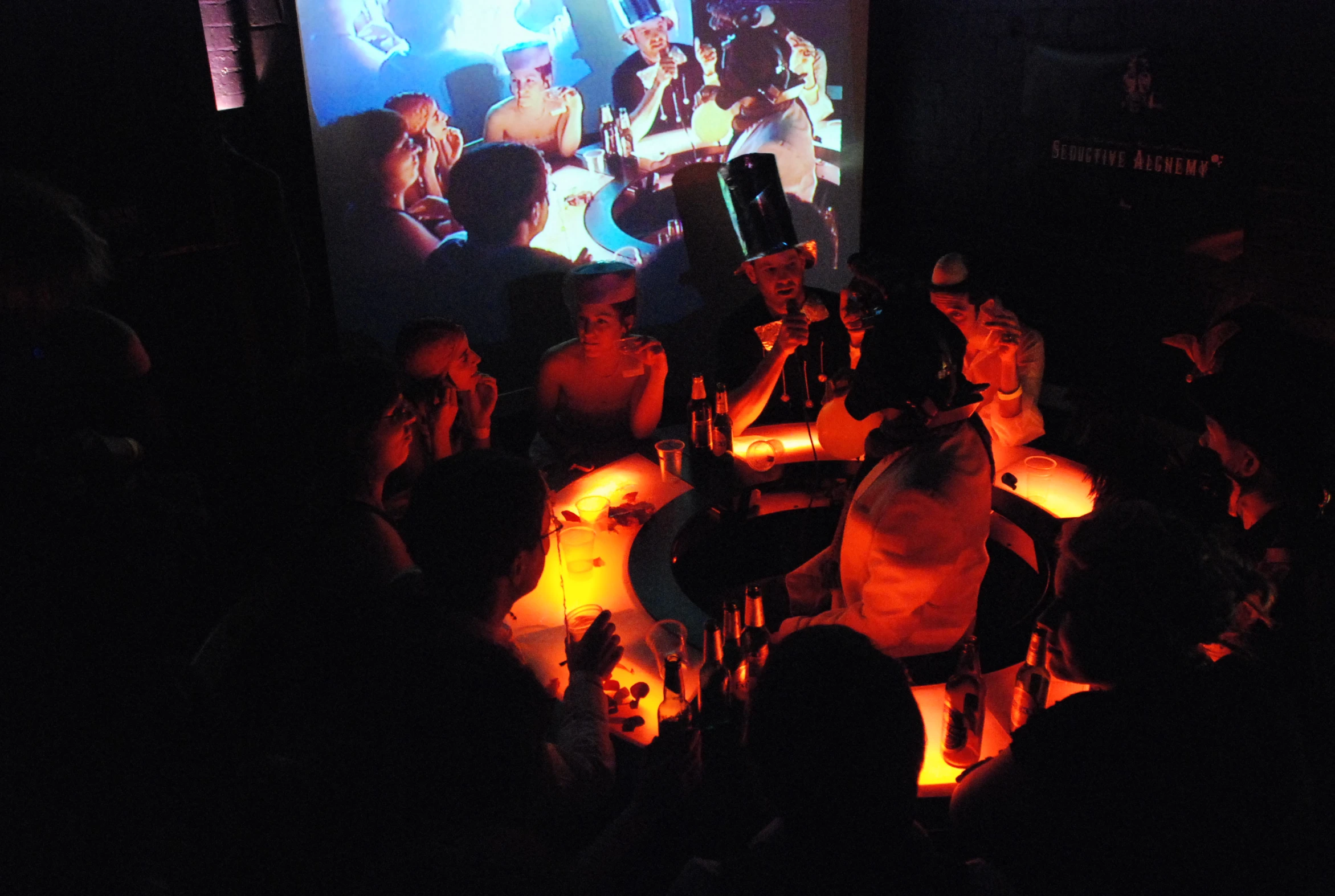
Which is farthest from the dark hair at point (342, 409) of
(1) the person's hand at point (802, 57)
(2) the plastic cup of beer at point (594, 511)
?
(1) the person's hand at point (802, 57)

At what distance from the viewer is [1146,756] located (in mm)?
1507

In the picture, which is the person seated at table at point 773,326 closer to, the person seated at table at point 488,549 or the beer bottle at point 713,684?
the beer bottle at point 713,684

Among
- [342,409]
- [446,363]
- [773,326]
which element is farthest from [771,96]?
[342,409]

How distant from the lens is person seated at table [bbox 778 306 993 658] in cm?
226

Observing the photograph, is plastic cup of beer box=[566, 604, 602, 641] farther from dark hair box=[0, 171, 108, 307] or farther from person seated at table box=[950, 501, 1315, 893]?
dark hair box=[0, 171, 108, 307]

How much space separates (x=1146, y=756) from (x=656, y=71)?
5.24 m

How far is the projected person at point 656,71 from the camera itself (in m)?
5.59

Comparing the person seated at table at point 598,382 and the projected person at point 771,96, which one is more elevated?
the projected person at point 771,96

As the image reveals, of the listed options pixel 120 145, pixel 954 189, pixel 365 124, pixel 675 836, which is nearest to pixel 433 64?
pixel 365 124

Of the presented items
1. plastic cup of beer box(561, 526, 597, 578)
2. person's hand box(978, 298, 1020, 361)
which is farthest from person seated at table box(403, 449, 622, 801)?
person's hand box(978, 298, 1020, 361)

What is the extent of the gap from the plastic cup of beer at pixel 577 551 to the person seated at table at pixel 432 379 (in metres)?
0.73

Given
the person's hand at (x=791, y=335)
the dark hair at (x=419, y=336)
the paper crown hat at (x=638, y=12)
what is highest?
the paper crown hat at (x=638, y=12)

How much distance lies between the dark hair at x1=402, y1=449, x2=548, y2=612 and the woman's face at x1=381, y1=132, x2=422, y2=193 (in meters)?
3.83

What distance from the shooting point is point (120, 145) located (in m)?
3.54
